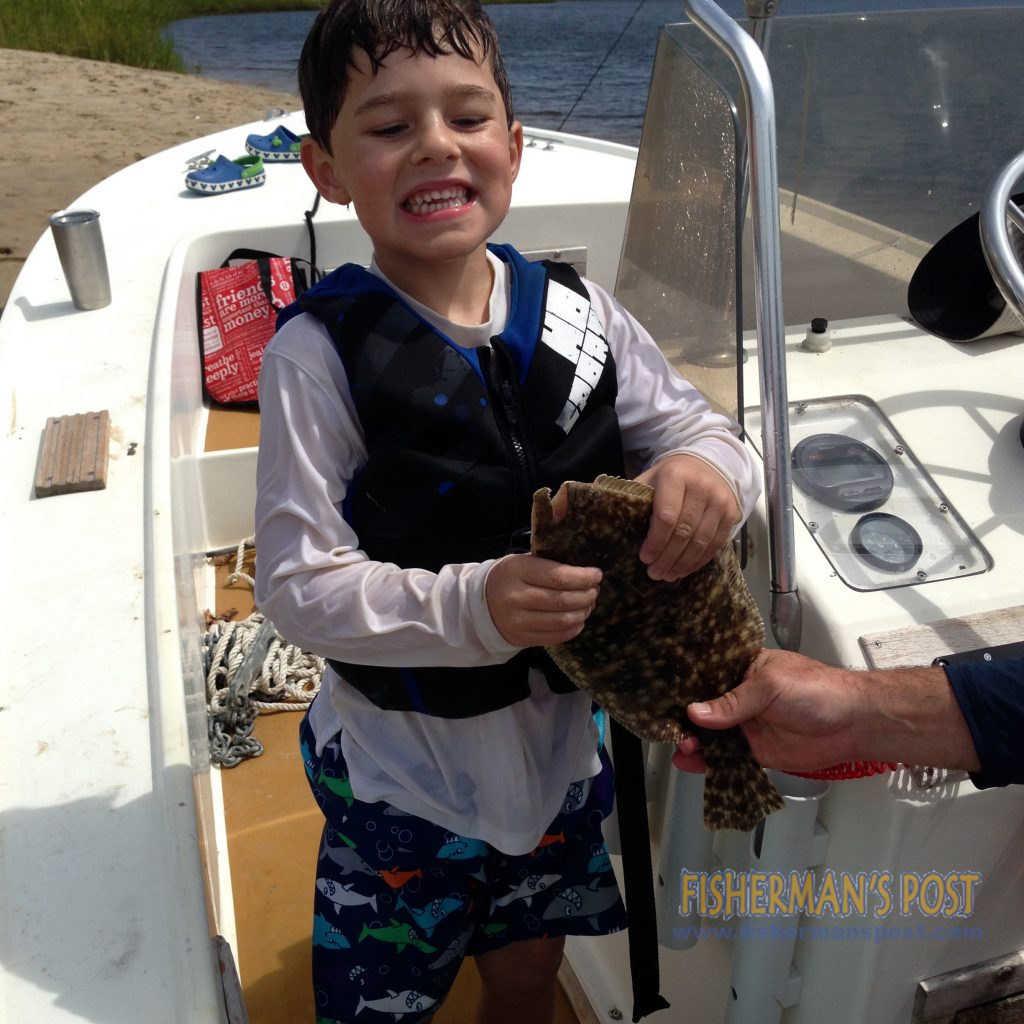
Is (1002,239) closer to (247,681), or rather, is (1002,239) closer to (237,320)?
(247,681)

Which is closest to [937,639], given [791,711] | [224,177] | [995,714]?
[995,714]

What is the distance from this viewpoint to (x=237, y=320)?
3.87 meters

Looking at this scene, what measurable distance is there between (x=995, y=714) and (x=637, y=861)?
2.06 ft

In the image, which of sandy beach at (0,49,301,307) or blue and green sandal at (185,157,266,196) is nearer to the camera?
blue and green sandal at (185,157,266,196)

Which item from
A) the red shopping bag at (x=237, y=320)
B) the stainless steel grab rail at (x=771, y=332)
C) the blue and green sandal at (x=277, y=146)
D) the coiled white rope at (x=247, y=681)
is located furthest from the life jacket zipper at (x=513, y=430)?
the blue and green sandal at (x=277, y=146)

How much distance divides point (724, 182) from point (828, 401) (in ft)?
1.40

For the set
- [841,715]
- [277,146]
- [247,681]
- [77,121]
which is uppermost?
[77,121]

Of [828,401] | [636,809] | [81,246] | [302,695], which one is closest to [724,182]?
[828,401]

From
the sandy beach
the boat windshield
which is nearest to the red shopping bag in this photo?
the boat windshield

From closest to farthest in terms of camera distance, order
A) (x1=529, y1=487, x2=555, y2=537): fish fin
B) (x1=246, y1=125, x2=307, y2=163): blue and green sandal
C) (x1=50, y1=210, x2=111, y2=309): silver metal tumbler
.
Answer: (x1=529, y1=487, x2=555, y2=537): fish fin, (x1=50, y1=210, x2=111, y2=309): silver metal tumbler, (x1=246, y1=125, x2=307, y2=163): blue and green sandal

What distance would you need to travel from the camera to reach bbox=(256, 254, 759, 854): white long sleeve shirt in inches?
51.6

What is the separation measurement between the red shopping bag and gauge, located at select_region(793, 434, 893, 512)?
2.59 metres

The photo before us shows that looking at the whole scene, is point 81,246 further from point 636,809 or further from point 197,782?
point 636,809

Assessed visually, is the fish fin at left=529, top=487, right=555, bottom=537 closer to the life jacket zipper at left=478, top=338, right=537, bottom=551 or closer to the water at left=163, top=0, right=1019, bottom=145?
the life jacket zipper at left=478, top=338, right=537, bottom=551
